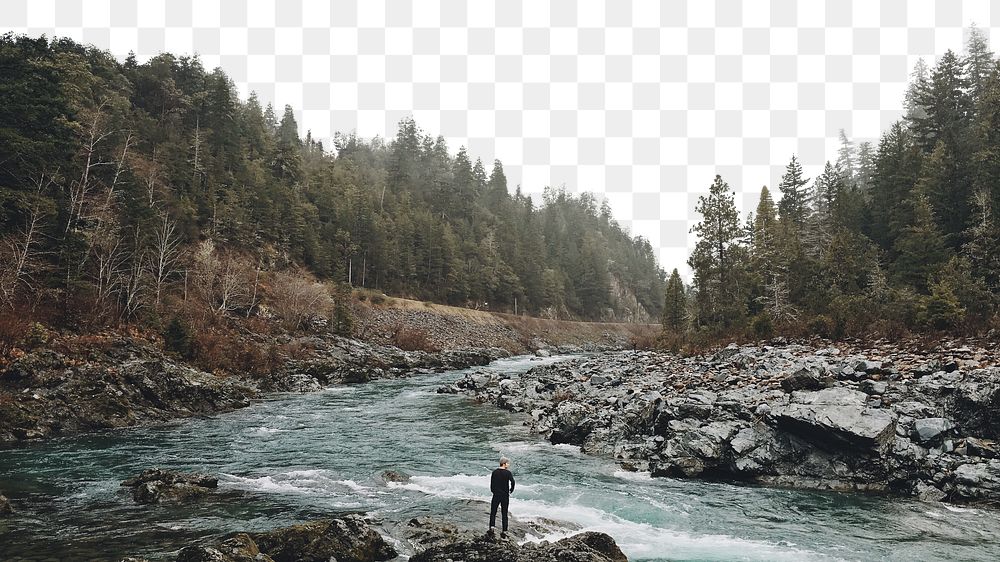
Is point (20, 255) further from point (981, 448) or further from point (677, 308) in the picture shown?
point (677, 308)

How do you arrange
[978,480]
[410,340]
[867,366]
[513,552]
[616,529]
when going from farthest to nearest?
1. [410,340]
2. [867,366]
3. [978,480]
4. [616,529]
5. [513,552]

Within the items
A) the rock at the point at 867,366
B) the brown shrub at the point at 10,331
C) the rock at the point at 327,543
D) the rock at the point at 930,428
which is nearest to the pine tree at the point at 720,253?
the rock at the point at 867,366

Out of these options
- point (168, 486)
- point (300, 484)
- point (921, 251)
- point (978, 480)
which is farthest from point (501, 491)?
point (921, 251)

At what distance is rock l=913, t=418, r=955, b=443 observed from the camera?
13922 mm

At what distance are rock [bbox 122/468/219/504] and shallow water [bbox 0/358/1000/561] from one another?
372 millimetres

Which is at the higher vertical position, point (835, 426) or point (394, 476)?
point (835, 426)

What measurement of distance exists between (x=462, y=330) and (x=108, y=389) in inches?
1981

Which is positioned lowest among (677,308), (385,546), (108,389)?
(385,546)

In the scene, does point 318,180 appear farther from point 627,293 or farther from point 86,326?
point 627,293

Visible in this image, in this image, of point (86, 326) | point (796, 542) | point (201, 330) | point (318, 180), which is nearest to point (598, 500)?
point (796, 542)

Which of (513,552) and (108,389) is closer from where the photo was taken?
(513,552)

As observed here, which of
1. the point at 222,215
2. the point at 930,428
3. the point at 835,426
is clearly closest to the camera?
the point at 930,428

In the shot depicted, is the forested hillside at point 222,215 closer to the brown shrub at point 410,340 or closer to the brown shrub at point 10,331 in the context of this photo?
the brown shrub at point 10,331

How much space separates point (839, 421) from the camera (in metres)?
14.4
